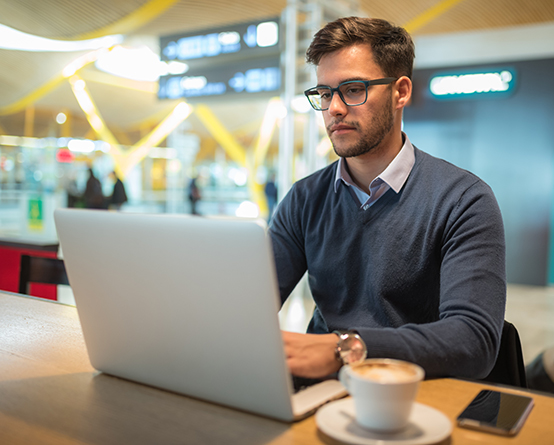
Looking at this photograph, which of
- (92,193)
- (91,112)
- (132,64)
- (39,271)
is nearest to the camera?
(39,271)

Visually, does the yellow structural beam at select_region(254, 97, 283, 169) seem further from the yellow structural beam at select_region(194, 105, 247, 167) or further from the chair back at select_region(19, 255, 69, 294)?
the chair back at select_region(19, 255, 69, 294)

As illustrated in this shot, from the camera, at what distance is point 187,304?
0.66 m

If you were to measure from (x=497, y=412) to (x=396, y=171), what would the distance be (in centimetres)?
63

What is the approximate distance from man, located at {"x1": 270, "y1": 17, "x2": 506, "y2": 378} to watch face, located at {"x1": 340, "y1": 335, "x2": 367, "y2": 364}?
225mm

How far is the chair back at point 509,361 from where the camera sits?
103 centimetres

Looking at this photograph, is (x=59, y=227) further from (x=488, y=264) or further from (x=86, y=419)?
(x=488, y=264)

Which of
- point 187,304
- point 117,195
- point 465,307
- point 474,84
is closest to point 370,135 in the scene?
point 465,307

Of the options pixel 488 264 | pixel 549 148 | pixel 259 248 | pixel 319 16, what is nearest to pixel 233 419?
pixel 259 248

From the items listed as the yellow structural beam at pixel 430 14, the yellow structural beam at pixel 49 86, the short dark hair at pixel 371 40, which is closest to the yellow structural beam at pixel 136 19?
the yellow structural beam at pixel 49 86

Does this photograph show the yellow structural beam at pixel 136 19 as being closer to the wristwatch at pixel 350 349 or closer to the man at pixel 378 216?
the man at pixel 378 216

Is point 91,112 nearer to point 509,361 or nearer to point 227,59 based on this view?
point 227,59

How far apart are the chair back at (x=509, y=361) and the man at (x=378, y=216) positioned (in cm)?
16

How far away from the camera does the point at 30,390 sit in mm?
781

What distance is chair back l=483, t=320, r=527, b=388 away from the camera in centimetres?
103
